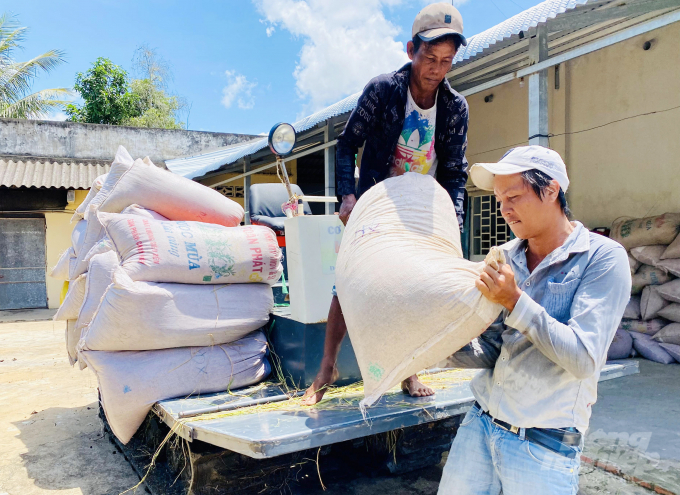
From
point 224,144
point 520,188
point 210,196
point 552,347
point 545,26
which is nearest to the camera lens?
point 552,347

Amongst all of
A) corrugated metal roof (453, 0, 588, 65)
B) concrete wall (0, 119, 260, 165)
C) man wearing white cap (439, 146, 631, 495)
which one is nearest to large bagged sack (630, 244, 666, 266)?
corrugated metal roof (453, 0, 588, 65)

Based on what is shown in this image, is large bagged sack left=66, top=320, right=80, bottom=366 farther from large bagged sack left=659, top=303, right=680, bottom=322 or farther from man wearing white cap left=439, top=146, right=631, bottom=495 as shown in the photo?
large bagged sack left=659, top=303, right=680, bottom=322

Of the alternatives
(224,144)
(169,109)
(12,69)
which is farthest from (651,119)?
(169,109)

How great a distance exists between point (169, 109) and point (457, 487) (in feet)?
79.7

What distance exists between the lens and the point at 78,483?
294 centimetres

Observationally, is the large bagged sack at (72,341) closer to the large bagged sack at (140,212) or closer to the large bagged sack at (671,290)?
the large bagged sack at (140,212)

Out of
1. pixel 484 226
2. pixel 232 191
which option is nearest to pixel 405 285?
pixel 484 226

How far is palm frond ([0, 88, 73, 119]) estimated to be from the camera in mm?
15808

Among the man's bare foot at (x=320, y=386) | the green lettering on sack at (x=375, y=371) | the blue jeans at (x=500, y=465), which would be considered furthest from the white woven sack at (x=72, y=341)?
the blue jeans at (x=500, y=465)

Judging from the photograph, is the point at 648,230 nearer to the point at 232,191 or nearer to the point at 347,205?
the point at 347,205

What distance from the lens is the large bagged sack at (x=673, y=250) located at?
16.2ft

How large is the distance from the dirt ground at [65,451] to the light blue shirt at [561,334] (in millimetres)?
1558

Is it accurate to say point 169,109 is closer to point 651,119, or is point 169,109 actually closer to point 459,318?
point 651,119

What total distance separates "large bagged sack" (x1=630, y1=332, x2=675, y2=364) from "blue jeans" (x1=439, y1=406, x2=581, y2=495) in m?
4.25
